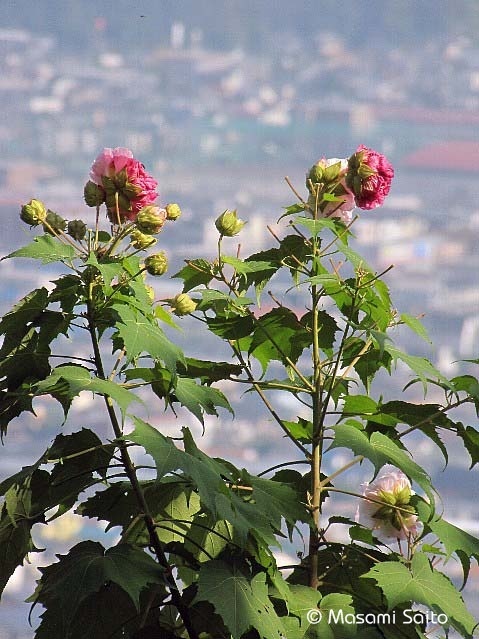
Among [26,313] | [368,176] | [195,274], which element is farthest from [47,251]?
[368,176]

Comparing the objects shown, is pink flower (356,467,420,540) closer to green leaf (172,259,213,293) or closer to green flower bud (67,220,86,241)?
green leaf (172,259,213,293)

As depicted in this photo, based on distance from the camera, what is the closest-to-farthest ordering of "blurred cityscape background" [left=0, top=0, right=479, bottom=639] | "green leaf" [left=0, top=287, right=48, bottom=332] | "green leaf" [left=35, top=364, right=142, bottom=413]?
"green leaf" [left=35, top=364, right=142, bottom=413], "green leaf" [left=0, top=287, right=48, bottom=332], "blurred cityscape background" [left=0, top=0, right=479, bottom=639]

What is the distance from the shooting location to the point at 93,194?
89 centimetres

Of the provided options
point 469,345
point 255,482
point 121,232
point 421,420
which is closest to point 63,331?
point 121,232

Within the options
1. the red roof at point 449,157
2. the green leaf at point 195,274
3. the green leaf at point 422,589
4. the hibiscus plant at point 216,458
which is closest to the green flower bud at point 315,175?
the hibiscus plant at point 216,458

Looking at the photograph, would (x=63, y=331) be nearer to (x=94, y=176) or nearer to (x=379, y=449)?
(x=94, y=176)

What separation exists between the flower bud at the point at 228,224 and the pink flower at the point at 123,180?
0.22ft

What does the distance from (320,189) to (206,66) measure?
1.76 metres

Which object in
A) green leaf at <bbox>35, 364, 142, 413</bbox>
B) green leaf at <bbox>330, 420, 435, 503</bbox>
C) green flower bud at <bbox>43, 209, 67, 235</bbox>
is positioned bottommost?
green leaf at <bbox>330, 420, 435, 503</bbox>

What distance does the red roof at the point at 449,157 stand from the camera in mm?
2477

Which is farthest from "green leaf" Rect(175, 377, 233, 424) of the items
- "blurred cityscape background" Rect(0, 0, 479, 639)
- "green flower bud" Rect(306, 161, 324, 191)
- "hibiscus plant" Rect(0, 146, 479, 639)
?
"blurred cityscape background" Rect(0, 0, 479, 639)

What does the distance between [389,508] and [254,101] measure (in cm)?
182

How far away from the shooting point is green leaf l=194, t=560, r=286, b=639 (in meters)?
0.72

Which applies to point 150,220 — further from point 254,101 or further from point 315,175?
point 254,101
